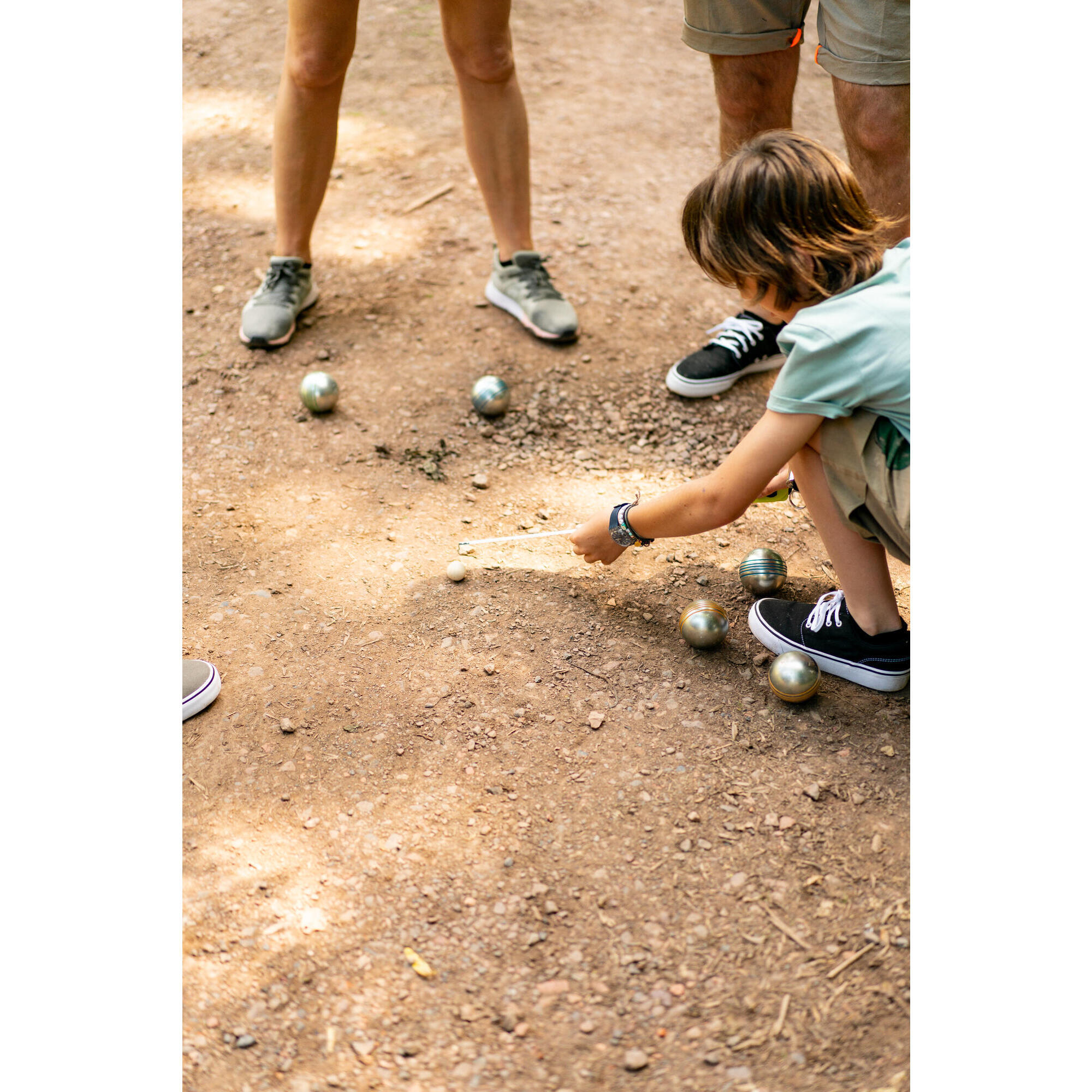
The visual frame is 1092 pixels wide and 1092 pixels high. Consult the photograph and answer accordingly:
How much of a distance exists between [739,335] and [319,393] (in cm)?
146

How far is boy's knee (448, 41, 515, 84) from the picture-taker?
343 cm

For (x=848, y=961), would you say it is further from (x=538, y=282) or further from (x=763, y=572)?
(x=538, y=282)

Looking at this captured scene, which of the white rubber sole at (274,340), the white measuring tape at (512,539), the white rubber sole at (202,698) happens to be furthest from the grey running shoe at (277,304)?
the white rubber sole at (202,698)

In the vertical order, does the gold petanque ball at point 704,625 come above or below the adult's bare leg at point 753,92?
below

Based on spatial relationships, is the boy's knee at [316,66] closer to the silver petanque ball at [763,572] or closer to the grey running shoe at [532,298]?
the grey running shoe at [532,298]

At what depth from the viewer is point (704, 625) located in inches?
102

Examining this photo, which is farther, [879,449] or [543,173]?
[543,173]

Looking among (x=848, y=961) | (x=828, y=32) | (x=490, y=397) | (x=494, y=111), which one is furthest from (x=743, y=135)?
(x=848, y=961)

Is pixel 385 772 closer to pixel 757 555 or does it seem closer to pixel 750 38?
pixel 757 555

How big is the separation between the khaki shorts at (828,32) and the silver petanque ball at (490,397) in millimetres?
1236

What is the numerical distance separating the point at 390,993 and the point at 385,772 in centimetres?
54

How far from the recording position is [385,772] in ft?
7.62

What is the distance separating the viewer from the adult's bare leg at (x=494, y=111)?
11.1 ft

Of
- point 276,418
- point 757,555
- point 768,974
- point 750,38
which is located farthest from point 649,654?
point 750,38
